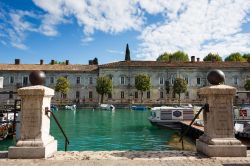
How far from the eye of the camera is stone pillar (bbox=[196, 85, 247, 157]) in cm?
706

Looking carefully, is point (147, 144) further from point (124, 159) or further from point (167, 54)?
point (167, 54)

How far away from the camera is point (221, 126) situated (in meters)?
7.28

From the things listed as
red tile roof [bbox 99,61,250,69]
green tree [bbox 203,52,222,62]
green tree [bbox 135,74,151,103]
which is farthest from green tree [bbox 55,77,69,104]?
green tree [bbox 203,52,222,62]

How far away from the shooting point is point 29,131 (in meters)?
7.06

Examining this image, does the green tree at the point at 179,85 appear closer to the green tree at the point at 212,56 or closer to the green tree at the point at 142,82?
the green tree at the point at 142,82

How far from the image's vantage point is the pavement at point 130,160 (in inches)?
252

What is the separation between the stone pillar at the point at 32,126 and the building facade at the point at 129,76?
58.9 metres

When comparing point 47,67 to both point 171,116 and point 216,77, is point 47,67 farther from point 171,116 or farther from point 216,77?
point 216,77

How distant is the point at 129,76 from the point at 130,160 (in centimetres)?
6074

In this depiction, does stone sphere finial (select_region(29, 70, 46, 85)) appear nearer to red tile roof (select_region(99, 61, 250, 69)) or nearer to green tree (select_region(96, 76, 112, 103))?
green tree (select_region(96, 76, 112, 103))

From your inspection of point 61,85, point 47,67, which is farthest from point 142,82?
point 47,67

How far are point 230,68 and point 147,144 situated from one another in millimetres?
54439

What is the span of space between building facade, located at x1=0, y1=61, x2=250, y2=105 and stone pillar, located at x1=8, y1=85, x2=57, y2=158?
5890 centimetres

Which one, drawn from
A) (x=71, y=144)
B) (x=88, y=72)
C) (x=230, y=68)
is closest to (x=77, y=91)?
(x=88, y=72)
